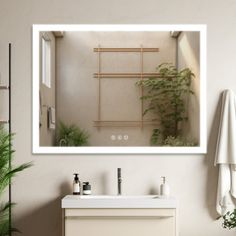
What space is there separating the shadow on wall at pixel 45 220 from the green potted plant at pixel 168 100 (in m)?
0.90

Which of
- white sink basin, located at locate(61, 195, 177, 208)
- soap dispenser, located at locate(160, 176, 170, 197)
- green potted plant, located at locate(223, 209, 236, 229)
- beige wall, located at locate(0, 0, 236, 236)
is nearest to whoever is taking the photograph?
white sink basin, located at locate(61, 195, 177, 208)

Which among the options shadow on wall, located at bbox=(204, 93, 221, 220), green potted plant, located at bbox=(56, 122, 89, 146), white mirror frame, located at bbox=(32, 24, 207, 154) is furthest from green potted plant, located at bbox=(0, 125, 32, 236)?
shadow on wall, located at bbox=(204, 93, 221, 220)

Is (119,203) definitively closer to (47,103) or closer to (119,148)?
(119,148)

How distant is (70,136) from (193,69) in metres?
1.14

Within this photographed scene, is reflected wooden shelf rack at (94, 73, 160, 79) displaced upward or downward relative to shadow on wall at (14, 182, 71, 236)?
upward

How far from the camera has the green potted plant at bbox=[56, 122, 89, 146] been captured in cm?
475

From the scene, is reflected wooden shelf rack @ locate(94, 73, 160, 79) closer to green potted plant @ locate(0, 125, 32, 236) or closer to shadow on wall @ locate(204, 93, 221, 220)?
shadow on wall @ locate(204, 93, 221, 220)

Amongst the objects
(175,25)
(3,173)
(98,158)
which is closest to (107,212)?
(98,158)

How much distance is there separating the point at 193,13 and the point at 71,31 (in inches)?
39.5

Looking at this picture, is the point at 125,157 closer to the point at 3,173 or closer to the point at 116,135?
the point at 116,135

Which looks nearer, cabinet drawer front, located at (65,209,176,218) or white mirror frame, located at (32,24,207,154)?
cabinet drawer front, located at (65,209,176,218)

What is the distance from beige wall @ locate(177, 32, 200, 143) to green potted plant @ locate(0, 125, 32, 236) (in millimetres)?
1345

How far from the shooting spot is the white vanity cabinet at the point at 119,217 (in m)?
4.24

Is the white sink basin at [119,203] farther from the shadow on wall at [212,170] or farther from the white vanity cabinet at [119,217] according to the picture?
the shadow on wall at [212,170]
